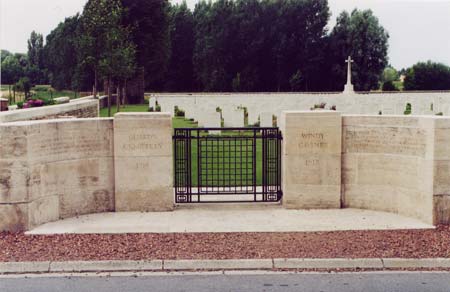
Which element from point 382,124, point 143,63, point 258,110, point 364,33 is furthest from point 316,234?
point 364,33

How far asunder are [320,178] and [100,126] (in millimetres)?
3429

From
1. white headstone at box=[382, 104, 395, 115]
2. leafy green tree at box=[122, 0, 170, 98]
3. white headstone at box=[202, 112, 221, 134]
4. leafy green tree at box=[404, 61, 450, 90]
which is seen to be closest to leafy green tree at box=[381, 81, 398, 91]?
leafy green tree at box=[404, 61, 450, 90]

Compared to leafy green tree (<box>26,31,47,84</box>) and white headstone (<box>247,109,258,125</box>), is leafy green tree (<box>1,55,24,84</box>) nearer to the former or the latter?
leafy green tree (<box>26,31,47,84</box>)

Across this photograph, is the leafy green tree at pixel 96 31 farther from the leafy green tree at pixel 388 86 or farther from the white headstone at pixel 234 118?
the leafy green tree at pixel 388 86

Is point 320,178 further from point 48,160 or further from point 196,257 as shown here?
point 48,160

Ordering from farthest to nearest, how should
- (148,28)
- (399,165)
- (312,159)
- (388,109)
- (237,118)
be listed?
(148,28), (388,109), (237,118), (312,159), (399,165)

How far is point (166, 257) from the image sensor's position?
22.4ft

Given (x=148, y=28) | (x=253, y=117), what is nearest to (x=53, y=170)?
(x=253, y=117)

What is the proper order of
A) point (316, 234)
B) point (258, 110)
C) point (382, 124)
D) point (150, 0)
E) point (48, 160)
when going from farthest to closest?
point (150, 0)
point (258, 110)
point (382, 124)
point (48, 160)
point (316, 234)

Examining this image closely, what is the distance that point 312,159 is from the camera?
A: 31.2ft

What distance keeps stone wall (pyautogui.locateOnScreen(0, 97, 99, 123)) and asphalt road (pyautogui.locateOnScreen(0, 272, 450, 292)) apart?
486 cm

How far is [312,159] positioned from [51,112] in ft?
22.7

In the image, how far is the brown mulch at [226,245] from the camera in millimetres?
6918

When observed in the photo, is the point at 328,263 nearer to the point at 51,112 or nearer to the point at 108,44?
the point at 51,112
